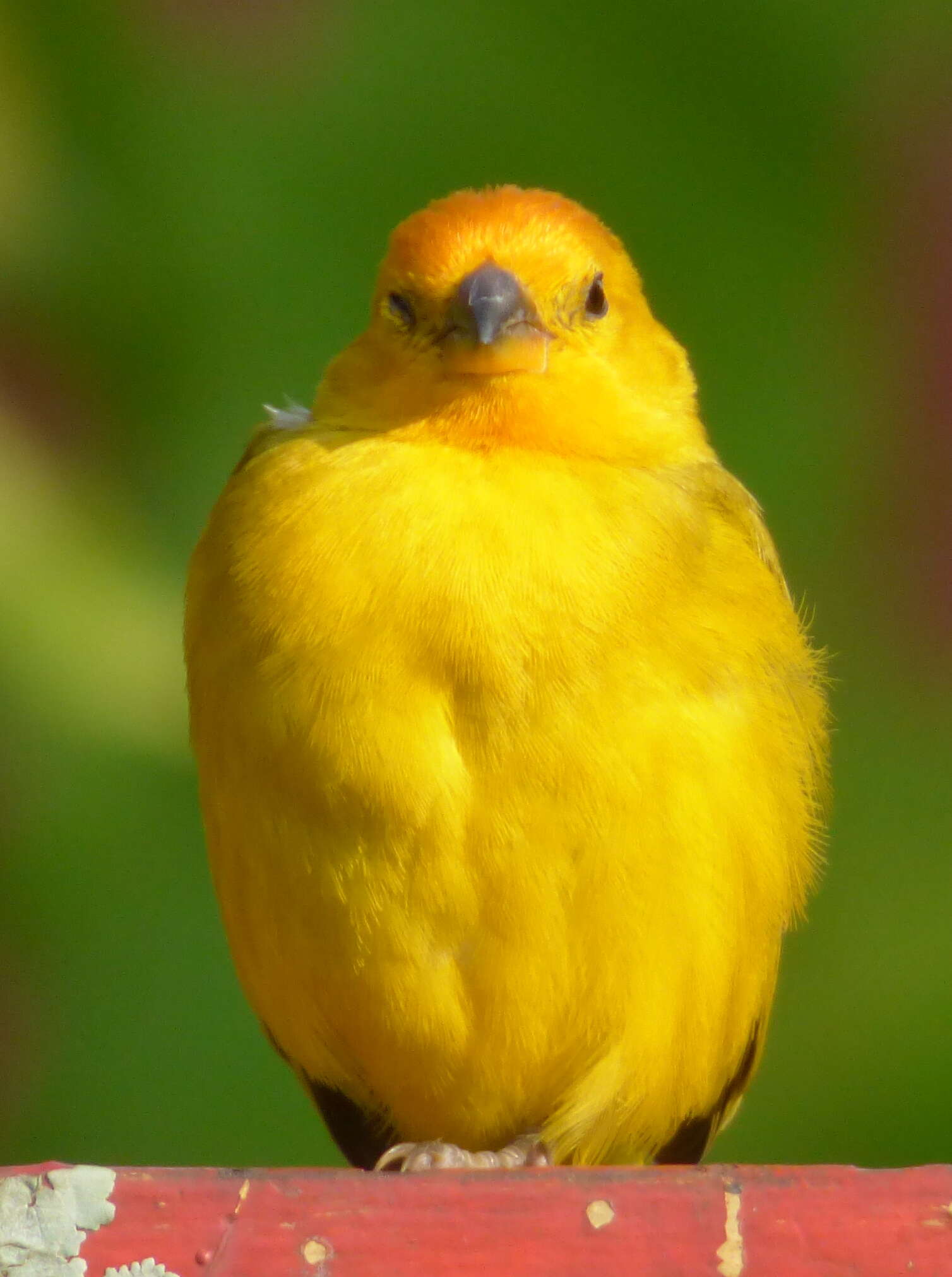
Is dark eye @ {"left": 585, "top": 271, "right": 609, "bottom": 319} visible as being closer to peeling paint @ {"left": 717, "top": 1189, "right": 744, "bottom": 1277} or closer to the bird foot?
the bird foot

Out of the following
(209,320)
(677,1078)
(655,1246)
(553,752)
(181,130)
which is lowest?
(677,1078)

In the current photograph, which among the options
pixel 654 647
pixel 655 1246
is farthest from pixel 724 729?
pixel 655 1246

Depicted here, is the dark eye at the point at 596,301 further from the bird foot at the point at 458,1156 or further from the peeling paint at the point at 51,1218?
the peeling paint at the point at 51,1218

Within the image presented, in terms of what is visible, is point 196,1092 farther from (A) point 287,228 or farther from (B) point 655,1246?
(B) point 655,1246

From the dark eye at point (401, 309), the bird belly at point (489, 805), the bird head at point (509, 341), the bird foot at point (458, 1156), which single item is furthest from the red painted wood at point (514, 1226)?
the dark eye at point (401, 309)

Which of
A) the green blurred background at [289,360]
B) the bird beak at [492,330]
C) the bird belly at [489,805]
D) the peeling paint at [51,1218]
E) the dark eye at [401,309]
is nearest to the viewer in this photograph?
the peeling paint at [51,1218]

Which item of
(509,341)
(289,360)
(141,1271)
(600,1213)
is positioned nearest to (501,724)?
(509,341)
